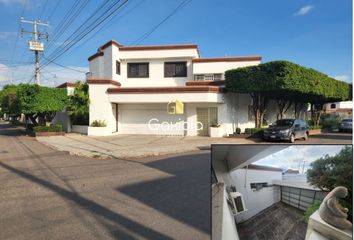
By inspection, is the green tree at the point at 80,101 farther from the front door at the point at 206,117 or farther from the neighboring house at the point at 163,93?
the front door at the point at 206,117

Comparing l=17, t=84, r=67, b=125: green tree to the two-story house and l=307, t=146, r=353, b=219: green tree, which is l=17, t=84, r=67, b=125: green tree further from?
l=307, t=146, r=353, b=219: green tree

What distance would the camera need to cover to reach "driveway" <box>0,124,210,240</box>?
447 centimetres

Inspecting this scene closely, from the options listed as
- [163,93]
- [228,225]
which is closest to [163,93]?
[163,93]

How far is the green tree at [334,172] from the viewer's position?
1.56 m

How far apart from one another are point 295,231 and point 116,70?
2738 cm

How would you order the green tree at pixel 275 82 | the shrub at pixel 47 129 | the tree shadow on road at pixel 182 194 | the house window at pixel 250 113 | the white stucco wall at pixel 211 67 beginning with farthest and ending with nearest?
1. the white stucco wall at pixel 211 67
2. the house window at pixel 250 113
3. the shrub at pixel 47 129
4. the green tree at pixel 275 82
5. the tree shadow on road at pixel 182 194

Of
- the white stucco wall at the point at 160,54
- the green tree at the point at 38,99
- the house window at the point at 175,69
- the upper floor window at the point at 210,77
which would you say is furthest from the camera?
the house window at the point at 175,69

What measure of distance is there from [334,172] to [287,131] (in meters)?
16.5

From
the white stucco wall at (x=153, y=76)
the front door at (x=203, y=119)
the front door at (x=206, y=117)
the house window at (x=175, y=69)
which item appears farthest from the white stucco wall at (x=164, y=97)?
the house window at (x=175, y=69)

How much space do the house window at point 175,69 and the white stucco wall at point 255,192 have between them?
89.6ft

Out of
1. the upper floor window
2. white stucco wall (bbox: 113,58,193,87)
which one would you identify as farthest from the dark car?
white stucco wall (bbox: 113,58,193,87)

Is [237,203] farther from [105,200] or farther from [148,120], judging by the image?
[148,120]

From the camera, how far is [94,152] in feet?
44.4

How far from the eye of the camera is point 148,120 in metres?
24.2
